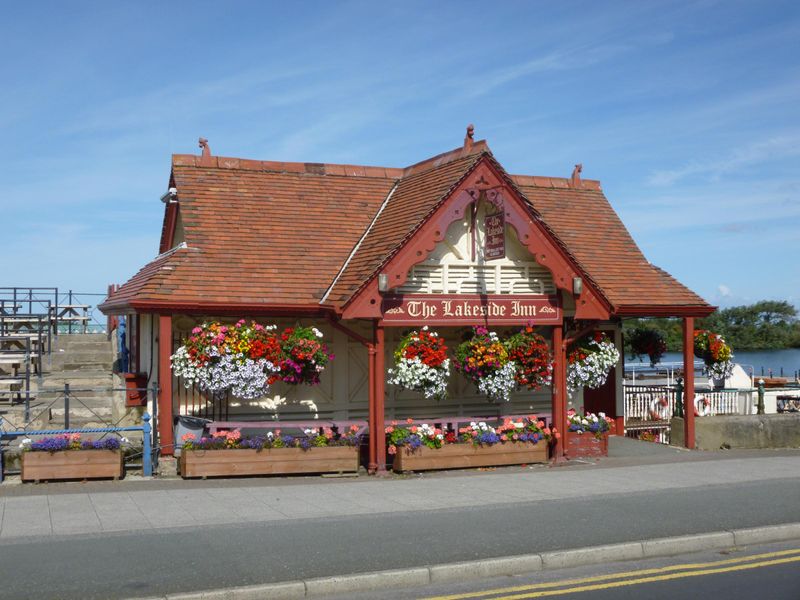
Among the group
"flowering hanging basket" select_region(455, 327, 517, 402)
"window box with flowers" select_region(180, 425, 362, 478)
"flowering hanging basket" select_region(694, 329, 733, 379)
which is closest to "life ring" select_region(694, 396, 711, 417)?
"flowering hanging basket" select_region(694, 329, 733, 379)

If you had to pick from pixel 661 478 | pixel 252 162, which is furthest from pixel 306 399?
pixel 661 478

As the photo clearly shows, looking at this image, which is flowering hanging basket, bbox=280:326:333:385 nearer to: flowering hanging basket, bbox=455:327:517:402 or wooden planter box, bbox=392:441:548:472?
wooden planter box, bbox=392:441:548:472

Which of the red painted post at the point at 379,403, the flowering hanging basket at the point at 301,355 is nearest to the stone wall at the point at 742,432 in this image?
the red painted post at the point at 379,403

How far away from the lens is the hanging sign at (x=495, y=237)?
15.4m

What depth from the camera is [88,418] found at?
17906 mm

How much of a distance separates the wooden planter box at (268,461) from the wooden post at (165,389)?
3.04 ft

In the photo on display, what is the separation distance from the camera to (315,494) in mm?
12742

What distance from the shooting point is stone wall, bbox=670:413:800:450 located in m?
18.7

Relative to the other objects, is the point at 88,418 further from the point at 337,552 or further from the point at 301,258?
the point at 337,552

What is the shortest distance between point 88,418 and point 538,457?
8.60m

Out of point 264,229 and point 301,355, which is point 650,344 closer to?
point 264,229

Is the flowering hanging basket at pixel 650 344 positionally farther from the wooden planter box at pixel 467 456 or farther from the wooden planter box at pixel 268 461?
the wooden planter box at pixel 268 461

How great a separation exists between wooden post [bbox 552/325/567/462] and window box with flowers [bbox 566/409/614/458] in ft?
1.09

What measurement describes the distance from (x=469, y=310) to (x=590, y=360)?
2723mm
